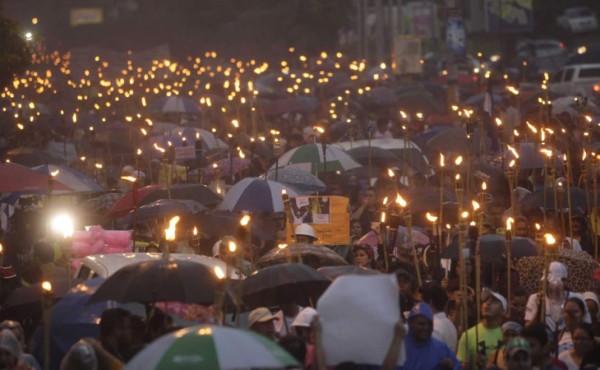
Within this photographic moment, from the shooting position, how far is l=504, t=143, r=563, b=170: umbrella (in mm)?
19859

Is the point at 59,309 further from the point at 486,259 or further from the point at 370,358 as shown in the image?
the point at 486,259

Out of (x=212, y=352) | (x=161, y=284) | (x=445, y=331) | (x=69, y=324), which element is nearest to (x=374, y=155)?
(x=445, y=331)

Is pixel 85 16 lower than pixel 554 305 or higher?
higher

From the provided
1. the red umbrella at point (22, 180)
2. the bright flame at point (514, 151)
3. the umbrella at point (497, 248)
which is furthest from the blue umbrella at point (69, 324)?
the bright flame at point (514, 151)

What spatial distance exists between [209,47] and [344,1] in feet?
25.4

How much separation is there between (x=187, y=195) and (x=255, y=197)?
963 millimetres

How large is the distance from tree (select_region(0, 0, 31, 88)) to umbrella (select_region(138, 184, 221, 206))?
17.8ft

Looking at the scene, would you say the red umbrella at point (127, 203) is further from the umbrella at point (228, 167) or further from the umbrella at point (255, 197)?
the umbrella at point (228, 167)

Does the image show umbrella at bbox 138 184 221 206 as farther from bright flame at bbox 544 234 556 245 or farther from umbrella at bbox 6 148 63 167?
bright flame at bbox 544 234 556 245

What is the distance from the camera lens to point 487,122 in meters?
26.8

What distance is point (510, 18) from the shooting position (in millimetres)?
76250

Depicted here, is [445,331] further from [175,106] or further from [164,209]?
[175,106]

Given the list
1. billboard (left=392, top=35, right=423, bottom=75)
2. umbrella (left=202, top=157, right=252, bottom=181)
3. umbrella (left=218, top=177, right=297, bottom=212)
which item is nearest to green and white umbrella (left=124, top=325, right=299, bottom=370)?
umbrella (left=218, top=177, right=297, bottom=212)

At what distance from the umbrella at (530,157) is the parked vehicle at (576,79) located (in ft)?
82.9
